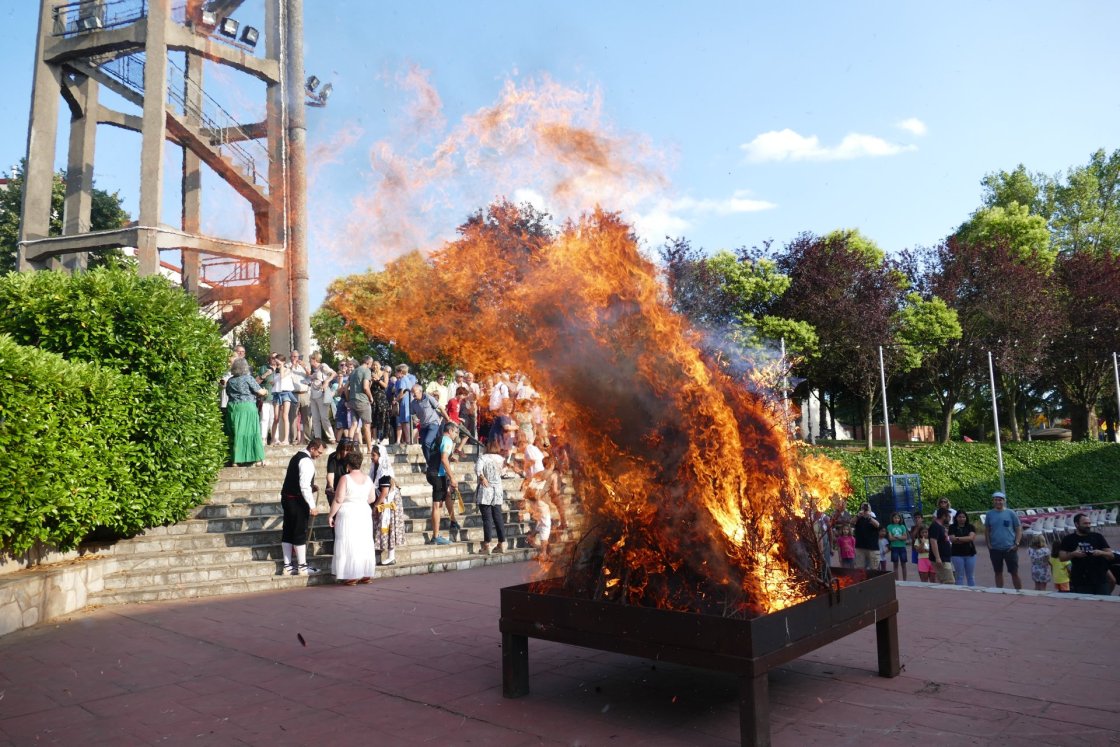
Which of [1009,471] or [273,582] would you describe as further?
[1009,471]

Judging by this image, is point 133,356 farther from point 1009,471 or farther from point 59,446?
point 1009,471

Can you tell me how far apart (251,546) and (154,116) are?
15713 millimetres

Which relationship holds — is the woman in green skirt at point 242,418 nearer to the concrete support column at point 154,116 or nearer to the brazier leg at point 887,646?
the concrete support column at point 154,116

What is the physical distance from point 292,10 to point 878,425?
175 ft

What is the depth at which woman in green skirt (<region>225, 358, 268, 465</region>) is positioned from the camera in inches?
541

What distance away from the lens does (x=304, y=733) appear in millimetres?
4820

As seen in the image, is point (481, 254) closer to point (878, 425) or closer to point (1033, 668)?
point (1033, 668)

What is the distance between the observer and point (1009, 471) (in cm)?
3075

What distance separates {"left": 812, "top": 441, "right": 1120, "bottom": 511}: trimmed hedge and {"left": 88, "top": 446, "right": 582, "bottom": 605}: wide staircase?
1676 cm

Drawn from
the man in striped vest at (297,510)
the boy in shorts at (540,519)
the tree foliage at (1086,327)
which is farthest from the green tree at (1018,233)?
the man in striped vest at (297,510)

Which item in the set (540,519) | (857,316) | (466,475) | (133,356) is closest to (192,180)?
(466,475)

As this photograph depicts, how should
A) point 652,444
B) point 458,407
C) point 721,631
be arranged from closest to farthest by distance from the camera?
point 721,631
point 652,444
point 458,407

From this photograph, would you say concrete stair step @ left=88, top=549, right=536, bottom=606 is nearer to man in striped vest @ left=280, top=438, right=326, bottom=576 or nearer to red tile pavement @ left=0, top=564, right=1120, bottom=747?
man in striped vest @ left=280, top=438, right=326, bottom=576

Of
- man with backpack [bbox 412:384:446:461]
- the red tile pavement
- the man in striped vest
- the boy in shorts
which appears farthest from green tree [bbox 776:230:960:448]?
the man in striped vest
